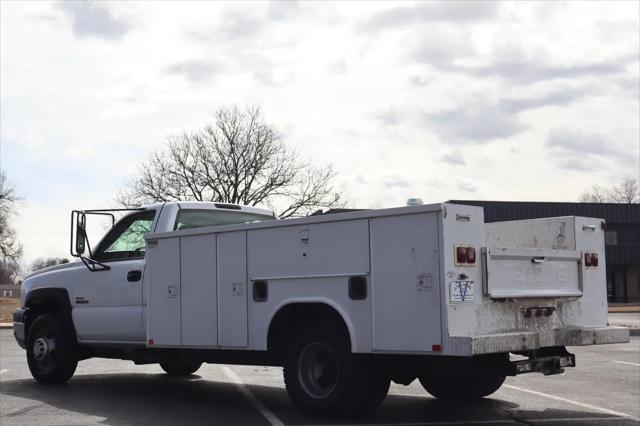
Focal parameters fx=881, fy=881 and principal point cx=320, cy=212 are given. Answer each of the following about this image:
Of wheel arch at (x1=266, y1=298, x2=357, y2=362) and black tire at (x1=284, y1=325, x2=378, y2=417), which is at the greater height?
wheel arch at (x1=266, y1=298, x2=357, y2=362)

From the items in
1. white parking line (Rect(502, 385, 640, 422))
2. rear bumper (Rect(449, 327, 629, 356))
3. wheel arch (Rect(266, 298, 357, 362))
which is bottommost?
white parking line (Rect(502, 385, 640, 422))

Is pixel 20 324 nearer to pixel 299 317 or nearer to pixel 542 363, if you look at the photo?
pixel 299 317

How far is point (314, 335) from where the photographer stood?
8.35 metres

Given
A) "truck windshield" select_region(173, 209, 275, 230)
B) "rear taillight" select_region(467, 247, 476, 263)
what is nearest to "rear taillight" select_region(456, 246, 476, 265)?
"rear taillight" select_region(467, 247, 476, 263)

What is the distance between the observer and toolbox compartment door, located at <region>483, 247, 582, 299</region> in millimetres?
7859

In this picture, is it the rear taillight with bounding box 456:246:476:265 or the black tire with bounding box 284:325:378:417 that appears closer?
the rear taillight with bounding box 456:246:476:265

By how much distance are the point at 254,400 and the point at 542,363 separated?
351 cm

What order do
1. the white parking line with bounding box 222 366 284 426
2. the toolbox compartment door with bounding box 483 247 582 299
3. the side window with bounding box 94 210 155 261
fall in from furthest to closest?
the side window with bounding box 94 210 155 261
the white parking line with bounding box 222 366 284 426
the toolbox compartment door with bounding box 483 247 582 299

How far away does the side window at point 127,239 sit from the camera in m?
10.8

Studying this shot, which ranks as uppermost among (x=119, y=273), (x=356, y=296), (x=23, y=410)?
(x=119, y=273)

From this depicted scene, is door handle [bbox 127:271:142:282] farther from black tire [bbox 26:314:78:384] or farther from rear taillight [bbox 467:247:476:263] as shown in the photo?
rear taillight [bbox 467:247:476:263]

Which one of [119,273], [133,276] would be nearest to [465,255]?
[133,276]

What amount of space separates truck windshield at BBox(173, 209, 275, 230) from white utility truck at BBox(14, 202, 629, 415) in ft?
0.06

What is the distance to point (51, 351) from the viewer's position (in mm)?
11633
